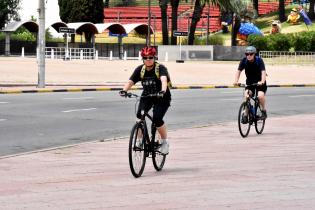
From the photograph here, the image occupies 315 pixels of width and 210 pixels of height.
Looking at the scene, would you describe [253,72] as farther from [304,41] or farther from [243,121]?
[304,41]

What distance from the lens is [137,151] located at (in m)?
11.8

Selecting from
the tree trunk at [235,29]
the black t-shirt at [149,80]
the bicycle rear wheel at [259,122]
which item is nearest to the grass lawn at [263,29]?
the tree trunk at [235,29]

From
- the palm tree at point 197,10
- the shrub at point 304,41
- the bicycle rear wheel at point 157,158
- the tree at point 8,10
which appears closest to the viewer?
the bicycle rear wheel at point 157,158

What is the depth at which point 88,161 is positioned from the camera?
14.0 metres

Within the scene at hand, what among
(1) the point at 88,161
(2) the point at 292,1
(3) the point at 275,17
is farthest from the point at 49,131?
(2) the point at 292,1

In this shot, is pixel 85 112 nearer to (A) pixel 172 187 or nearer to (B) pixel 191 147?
(B) pixel 191 147

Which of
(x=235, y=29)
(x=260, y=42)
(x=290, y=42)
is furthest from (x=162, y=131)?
(x=235, y=29)

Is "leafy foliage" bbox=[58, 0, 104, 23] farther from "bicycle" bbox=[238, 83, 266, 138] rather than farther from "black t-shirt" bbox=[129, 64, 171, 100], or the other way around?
"black t-shirt" bbox=[129, 64, 171, 100]

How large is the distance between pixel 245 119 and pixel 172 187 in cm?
794

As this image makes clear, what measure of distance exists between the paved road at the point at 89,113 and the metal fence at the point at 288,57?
35.0m

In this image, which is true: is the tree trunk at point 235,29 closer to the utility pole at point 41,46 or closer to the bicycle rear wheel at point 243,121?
the utility pole at point 41,46

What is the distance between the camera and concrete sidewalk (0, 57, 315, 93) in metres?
43.0

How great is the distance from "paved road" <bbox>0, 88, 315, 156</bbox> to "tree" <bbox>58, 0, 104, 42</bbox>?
61.2 metres

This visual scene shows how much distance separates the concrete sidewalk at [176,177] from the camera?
9555 mm
